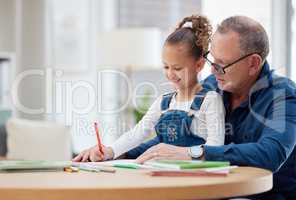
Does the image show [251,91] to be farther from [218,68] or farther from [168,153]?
[168,153]

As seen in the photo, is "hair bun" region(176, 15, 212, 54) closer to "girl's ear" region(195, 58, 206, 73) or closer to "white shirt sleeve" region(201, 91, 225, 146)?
"girl's ear" region(195, 58, 206, 73)

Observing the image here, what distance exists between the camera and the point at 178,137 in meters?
1.99

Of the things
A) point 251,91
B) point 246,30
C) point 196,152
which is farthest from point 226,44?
point 196,152

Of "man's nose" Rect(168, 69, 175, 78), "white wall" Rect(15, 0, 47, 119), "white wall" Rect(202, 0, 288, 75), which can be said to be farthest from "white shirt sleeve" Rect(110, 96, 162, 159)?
"white wall" Rect(15, 0, 47, 119)

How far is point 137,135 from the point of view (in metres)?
2.09

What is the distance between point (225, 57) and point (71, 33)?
373 cm

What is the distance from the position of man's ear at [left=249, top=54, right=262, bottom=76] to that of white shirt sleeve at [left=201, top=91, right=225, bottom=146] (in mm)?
136

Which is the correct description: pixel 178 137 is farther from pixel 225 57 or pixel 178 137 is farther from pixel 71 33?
pixel 71 33

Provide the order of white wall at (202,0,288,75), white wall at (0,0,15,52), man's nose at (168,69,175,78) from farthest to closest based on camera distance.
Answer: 1. white wall at (0,0,15,52)
2. white wall at (202,0,288,75)
3. man's nose at (168,69,175,78)

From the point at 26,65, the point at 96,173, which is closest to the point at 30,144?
the point at 26,65

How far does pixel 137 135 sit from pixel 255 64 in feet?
1.51

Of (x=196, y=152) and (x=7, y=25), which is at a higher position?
(x=7, y=25)

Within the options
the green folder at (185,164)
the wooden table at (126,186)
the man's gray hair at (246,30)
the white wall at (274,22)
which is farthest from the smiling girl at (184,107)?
the white wall at (274,22)

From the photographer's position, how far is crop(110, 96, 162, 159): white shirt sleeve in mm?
2055
